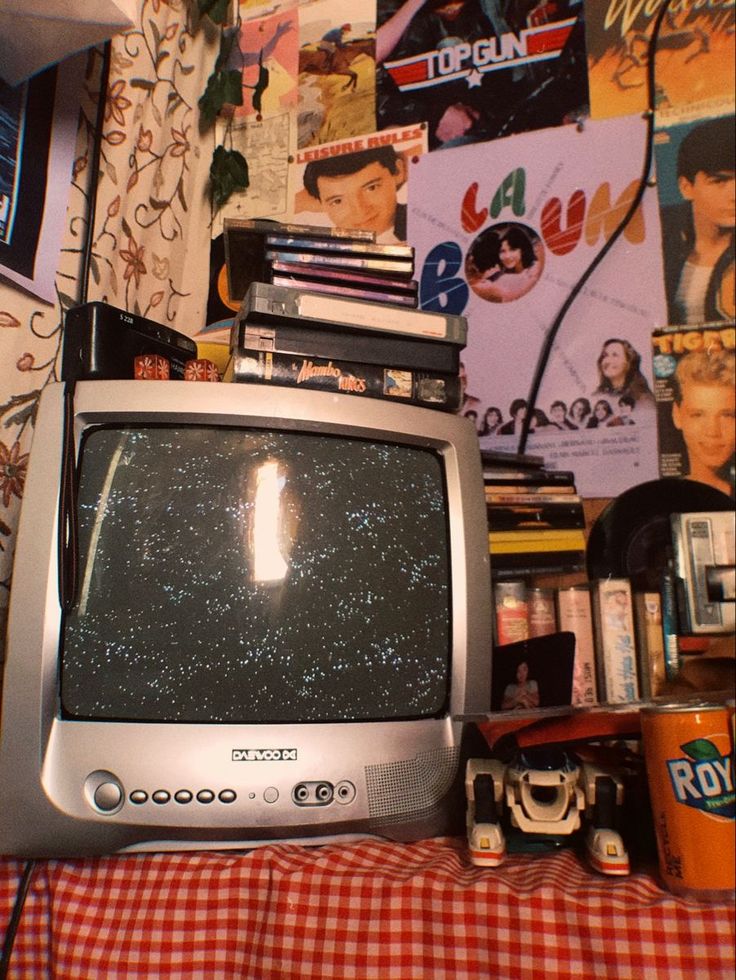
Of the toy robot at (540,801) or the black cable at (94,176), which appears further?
the black cable at (94,176)

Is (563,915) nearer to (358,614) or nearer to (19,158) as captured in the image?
(358,614)

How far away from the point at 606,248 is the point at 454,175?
1.04ft

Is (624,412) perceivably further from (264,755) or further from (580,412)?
(264,755)

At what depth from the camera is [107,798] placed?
70cm

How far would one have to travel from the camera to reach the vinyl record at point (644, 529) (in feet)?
3.59

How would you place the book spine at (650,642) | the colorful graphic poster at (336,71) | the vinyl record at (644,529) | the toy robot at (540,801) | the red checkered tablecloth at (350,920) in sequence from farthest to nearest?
the colorful graphic poster at (336,71) < the vinyl record at (644,529) < the book spine at (650,642) < the toy robot at (540,801) < the red checkered tablecloth at (350,920)

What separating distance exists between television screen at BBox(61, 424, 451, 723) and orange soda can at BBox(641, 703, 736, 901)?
0.26 m

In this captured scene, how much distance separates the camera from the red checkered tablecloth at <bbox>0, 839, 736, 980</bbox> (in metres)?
0.58

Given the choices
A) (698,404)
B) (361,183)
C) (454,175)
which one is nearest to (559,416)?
(698,404)

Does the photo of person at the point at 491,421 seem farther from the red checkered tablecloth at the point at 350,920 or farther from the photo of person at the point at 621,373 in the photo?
the red checkered tablecloth at the point at 350,920

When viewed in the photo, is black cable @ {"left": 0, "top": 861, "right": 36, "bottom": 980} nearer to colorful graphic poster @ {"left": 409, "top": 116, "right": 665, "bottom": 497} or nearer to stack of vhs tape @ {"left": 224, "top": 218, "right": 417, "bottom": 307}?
stack of vhs tape @ {"left": 224, "top": 218, "right": 417, "bottom": 307}

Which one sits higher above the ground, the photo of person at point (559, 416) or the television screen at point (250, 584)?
the photo of person at point (559, 416)

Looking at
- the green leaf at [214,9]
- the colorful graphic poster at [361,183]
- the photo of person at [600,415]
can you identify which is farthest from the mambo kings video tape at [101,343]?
the green leaf at [214,9]

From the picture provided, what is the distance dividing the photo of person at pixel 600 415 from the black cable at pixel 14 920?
3.24 ft
